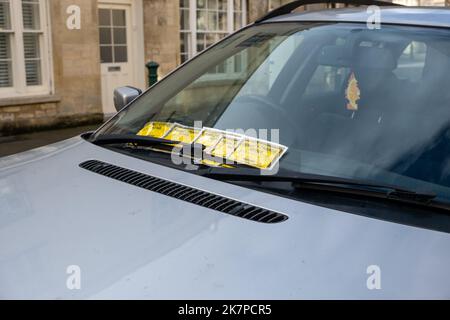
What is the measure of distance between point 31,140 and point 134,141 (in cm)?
816

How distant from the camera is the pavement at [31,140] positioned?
9383mm

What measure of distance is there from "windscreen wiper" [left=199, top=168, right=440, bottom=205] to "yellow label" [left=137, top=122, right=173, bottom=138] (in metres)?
0.55

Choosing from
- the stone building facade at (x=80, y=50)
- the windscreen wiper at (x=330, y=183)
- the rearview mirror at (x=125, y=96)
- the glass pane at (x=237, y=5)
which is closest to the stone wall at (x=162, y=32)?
the stone building facade at (x=80, y=50)

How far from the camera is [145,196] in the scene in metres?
2.03

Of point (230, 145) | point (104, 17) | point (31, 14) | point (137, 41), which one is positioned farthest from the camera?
point (137, 41)

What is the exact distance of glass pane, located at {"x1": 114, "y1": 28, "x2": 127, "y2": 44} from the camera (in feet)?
40.1

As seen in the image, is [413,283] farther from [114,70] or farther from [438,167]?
[114,70]

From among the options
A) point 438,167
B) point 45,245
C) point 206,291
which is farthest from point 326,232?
point 45,245

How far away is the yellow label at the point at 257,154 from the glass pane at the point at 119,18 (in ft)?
34.5

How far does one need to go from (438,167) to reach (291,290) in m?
0.83

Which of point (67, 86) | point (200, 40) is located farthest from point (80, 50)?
point (200, 40)

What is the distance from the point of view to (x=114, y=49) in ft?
40.2

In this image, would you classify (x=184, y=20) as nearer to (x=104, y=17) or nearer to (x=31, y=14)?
(x=104, y=17)

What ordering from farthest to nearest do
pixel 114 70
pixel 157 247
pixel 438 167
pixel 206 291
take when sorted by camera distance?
1. pixel 114 70
2. pixel 438 167
3. pixel 157 247
4. pixel 206 291
